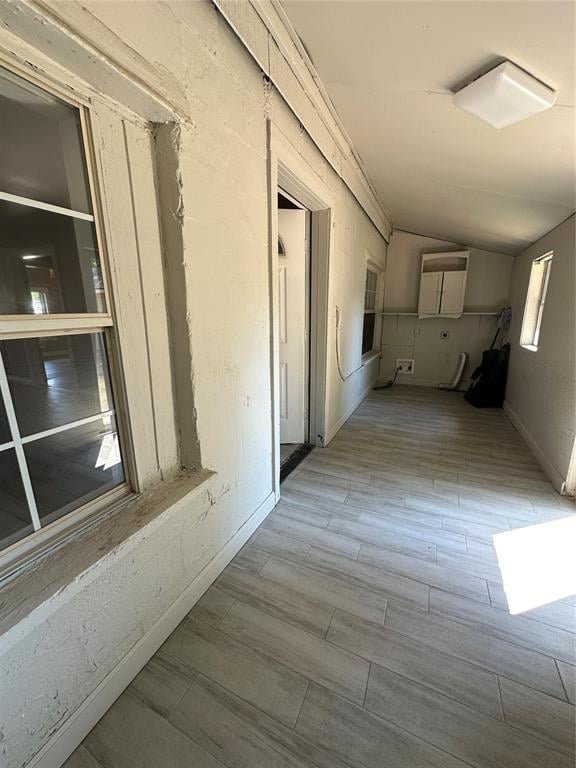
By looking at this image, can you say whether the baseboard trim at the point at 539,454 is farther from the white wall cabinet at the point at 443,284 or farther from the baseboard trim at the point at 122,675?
the baseboard trim at the point at 122,675

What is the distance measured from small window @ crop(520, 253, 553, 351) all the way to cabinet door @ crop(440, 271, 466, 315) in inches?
42.6

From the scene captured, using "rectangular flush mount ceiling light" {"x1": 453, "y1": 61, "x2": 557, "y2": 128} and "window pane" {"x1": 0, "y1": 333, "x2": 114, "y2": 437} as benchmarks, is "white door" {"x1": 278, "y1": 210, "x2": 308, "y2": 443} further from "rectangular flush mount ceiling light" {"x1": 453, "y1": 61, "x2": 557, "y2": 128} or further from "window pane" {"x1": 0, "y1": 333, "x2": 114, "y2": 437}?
"window pane" {"x1": 0, "y1": 333, "x2": 114, "y2": 437}

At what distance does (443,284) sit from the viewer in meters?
4.84

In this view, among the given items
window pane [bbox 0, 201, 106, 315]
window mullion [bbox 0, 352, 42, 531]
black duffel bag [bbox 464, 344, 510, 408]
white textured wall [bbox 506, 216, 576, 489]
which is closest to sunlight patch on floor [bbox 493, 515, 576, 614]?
white textured wall [bbox 506, 216, 576, 489]

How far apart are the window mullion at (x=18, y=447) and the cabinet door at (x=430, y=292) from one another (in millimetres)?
5315

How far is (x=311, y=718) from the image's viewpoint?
1021mm

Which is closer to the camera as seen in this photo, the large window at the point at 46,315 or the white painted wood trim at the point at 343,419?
the large window at the point at 46,315

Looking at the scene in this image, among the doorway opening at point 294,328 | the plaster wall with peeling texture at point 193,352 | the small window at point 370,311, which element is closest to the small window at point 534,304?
the small window at point 370,311

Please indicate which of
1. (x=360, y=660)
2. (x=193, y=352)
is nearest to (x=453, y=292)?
(x=193, y=352)

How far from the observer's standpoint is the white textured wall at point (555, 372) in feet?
7.85

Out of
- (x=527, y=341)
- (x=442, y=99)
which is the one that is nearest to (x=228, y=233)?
(x=442, y=99)

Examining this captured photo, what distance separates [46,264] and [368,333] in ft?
14.6

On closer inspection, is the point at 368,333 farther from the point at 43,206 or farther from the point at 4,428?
the point at 4,428

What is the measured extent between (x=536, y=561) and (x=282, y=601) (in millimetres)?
1404
